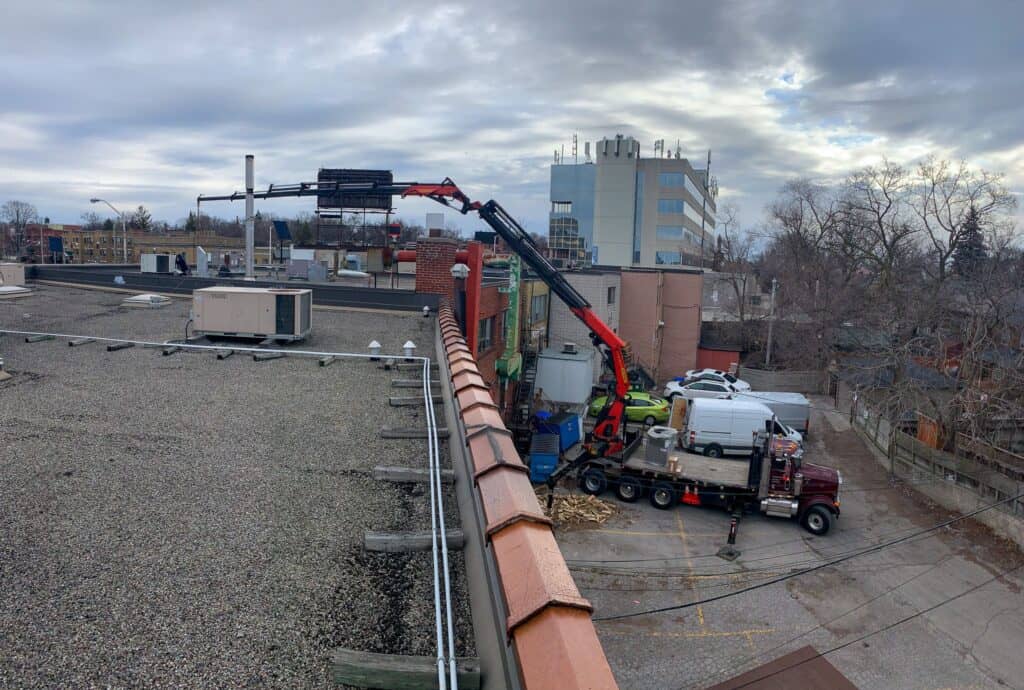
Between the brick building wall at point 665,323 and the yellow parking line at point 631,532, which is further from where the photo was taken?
the brick building wall at point 665,323

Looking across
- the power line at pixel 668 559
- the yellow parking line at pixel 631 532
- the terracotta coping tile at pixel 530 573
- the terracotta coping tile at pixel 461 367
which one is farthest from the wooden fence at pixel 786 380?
the terracotta coping tile at pixel 530 573

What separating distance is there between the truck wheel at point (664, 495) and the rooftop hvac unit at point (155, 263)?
848 inches

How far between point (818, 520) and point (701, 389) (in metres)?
14.8

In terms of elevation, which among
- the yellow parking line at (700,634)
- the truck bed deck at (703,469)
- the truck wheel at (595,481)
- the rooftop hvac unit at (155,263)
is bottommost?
the yellow parking line at (700,634)

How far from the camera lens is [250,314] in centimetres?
1327

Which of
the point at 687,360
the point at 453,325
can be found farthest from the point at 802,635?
the point at 687,360

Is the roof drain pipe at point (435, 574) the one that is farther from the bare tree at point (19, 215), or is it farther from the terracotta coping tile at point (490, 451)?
the bare tree at point (19, 215)

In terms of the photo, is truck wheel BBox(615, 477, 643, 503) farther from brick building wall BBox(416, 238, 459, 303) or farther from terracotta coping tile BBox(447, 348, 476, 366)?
terracotta coping tile BBox(447, 348, 476, 366)

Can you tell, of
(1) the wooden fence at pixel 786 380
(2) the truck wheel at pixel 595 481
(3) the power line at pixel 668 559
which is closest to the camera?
(3) the power line at pixel 668 559

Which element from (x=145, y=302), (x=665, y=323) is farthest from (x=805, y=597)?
(x=665, y=323)

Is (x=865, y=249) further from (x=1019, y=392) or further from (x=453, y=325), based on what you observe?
(x=453, y=325)

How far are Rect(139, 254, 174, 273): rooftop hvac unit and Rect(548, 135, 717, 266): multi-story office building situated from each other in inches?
1850

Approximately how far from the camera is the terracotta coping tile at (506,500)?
3.43m

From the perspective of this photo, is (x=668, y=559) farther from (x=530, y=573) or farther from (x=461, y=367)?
(x=530, y=573)
